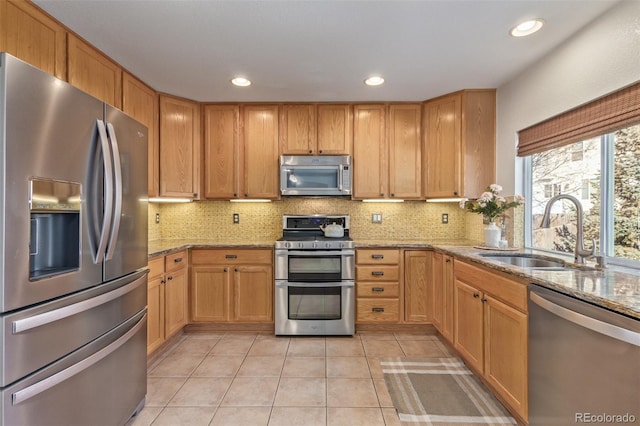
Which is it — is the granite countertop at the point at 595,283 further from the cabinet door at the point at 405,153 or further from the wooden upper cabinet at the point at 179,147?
the wooden upper cabinet at the point at 179,147

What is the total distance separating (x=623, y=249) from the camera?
1.78 metres

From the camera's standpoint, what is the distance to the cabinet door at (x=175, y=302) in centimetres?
264

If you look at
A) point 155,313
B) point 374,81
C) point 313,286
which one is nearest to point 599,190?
point 374,81

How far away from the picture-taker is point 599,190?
193 centimetres

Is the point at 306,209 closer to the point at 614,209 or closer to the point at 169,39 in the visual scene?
the point at 169,39

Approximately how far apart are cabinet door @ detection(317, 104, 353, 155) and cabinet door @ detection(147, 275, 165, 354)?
2.00m

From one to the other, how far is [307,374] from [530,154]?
2522 millimetres

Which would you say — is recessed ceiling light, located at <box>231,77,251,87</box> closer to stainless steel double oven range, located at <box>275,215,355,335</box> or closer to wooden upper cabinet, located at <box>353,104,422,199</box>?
wooden upper cabinet, located at <box>353,104,422,199</box>

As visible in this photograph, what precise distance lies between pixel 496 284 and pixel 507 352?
1.29 ft

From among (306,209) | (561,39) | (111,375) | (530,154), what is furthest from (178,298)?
(561,39)

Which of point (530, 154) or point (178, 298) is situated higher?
point (530, 154)

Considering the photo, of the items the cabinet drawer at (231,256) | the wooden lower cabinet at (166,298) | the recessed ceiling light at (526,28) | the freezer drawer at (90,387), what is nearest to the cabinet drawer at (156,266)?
the wooden lower cabinet at (166,298)

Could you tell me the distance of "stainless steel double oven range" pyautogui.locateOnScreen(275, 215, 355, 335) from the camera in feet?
9.71

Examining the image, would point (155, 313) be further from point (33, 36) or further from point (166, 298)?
point (33, 36)
